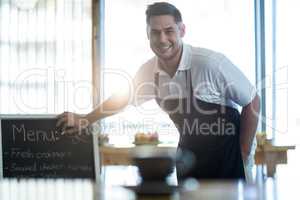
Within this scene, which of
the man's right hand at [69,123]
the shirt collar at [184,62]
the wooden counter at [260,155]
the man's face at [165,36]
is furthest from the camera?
the wooden counter at [260,155]

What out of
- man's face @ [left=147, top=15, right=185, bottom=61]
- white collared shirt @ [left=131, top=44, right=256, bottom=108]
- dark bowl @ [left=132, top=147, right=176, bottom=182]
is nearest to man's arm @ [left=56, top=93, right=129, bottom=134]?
white collared shirt @ [left=131, top=44, right=256, bottom=108]

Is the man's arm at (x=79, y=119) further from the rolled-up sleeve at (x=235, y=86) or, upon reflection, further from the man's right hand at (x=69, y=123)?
the rolled-up sleeve at (x=235, y=86)

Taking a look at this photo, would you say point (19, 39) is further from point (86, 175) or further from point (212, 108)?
point (86, 175)

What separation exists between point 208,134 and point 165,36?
2.07 feet

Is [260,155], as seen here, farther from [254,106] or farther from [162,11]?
[162,11]

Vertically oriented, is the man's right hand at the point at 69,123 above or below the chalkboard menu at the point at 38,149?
above

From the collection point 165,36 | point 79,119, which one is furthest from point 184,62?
point 79,119

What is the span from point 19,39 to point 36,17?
279 mm

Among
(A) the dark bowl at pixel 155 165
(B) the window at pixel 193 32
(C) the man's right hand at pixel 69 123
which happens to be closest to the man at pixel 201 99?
(C) the man's right hand at pixel 69 123

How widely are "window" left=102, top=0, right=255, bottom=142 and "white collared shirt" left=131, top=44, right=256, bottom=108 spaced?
1991 mm

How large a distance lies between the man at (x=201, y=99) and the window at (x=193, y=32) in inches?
77.0

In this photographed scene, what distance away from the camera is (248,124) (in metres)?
2.60

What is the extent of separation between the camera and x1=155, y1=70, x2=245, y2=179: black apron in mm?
2633

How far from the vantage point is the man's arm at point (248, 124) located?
2574 millimetres
